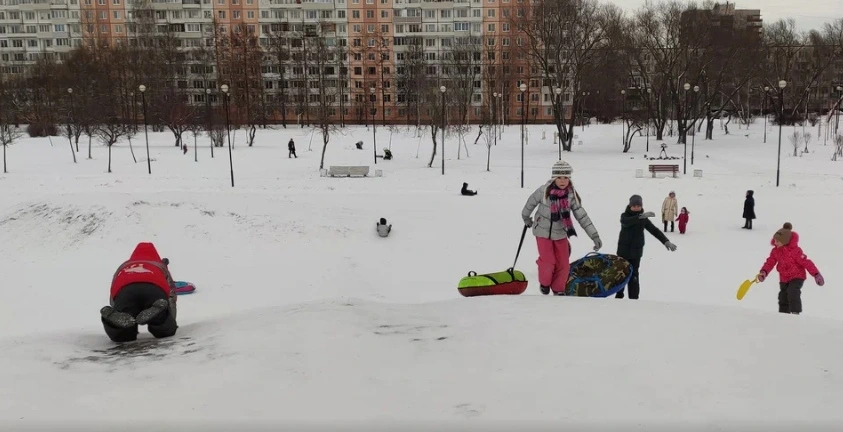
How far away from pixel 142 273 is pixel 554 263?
464 cm

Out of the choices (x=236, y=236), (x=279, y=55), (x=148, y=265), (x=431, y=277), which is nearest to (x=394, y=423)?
(x=148, y=265)

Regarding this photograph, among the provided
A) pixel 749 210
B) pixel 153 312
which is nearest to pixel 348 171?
pixel 749 210

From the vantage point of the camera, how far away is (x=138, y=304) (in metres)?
5.66

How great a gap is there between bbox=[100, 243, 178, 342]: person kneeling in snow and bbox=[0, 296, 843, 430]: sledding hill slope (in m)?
0.21

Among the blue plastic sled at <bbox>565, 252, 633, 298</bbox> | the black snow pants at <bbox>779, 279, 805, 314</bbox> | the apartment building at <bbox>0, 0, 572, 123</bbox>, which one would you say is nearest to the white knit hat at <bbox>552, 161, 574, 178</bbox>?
the blue plastic sled at <bbox>565, 252, 633, 298</bbox>

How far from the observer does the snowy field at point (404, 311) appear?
11.8ft

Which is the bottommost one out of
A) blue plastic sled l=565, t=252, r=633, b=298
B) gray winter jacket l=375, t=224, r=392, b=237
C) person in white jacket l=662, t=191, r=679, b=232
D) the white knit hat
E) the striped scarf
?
gray winter jacket l=375, t=224, r=392, b=237

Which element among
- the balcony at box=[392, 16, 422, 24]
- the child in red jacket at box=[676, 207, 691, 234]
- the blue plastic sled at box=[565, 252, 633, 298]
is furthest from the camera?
the balcony at box=[392, 16, 422, 24]

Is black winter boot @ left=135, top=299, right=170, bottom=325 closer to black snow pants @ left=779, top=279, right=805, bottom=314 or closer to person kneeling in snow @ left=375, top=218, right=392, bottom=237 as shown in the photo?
black snow pants @ left=779, top=279, right=805, bottom=314

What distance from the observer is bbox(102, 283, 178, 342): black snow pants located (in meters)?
5.52

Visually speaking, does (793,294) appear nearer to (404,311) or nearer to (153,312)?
(404,311)

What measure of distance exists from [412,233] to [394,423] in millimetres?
14655

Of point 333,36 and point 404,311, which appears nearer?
point 404,311

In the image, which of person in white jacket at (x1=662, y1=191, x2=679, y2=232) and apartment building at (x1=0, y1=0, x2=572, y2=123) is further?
apartment building at (x1=0, y1=0, x2=572, y2=123)
